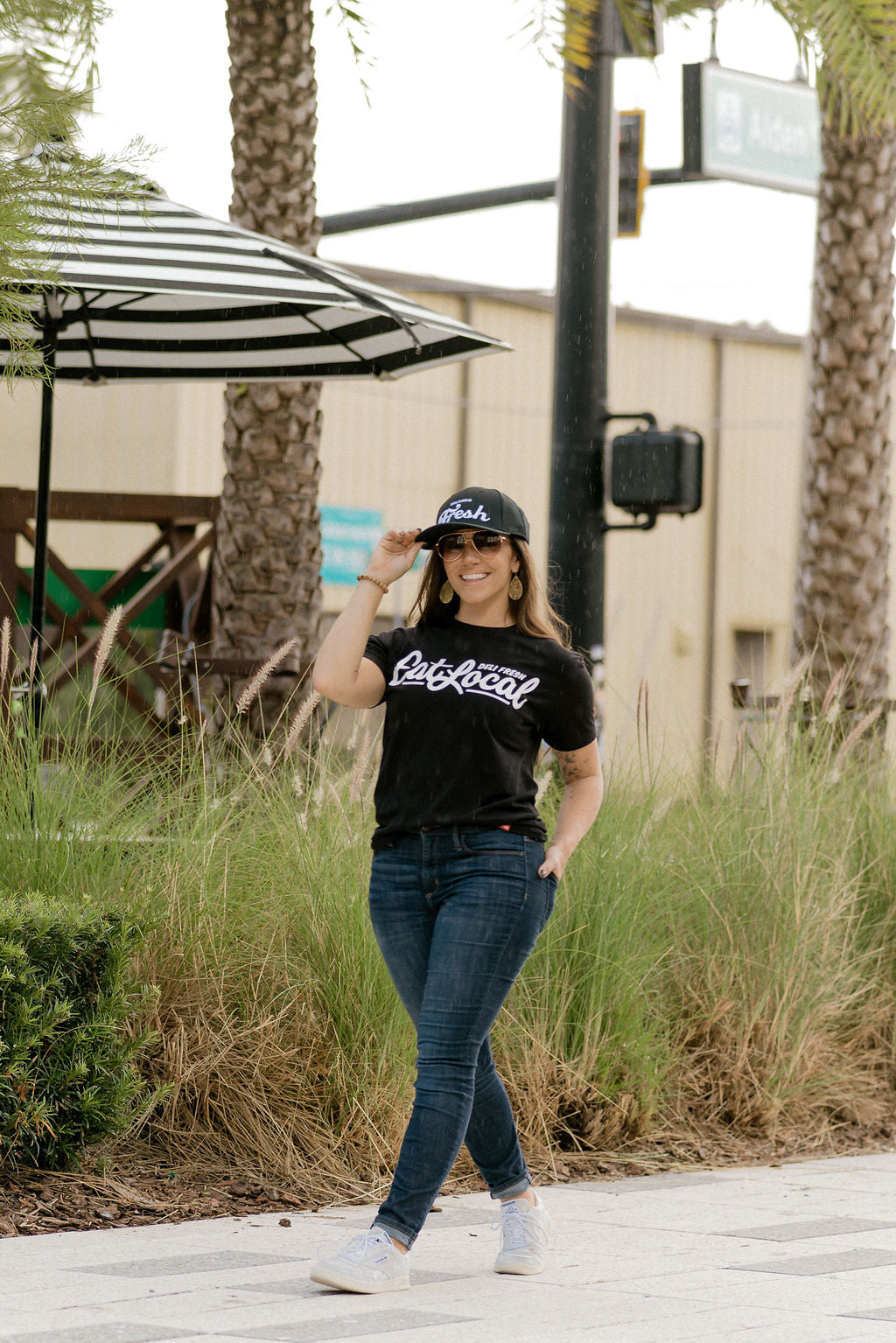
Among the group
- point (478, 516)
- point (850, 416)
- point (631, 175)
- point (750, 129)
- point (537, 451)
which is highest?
point (750, 129)

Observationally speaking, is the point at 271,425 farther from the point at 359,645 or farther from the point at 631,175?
the point at 359,645

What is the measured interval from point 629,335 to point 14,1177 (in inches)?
1015

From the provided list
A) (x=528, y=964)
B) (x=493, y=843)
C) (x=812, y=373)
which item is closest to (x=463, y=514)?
(x=493, y=843)

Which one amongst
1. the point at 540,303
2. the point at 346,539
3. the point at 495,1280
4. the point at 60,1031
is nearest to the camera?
the point at 495,1280

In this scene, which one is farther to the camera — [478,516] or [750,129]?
[750,129]

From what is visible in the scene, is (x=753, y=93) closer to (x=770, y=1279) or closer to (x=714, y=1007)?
(x=714, y=1007)

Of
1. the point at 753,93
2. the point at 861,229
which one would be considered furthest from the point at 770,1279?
the point at 861,229

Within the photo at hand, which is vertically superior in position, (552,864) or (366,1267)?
(552,864)

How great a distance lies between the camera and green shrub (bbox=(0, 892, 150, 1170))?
16.2 ft

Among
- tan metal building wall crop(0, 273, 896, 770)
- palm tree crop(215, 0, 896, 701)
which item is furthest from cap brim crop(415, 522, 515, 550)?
tan metal building wall crop(0, 273, 896, 770)

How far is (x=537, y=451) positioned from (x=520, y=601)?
24.3 m

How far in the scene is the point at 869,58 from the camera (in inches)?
366

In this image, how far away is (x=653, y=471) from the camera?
8.71 m

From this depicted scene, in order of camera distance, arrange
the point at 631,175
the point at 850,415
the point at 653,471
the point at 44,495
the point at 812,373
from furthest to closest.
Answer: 1. the point at 812,373
2. the point at 850,415
3. the point at 631,175
4. the point at 653,471
5. the point at 44,495
